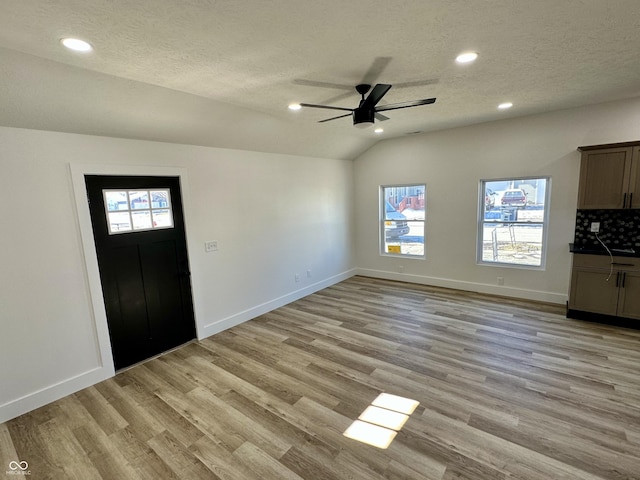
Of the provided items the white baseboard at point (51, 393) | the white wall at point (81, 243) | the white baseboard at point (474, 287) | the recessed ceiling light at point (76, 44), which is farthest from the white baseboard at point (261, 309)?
the recessed ceiling light at point (76, 44)

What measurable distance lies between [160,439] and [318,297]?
132 inches

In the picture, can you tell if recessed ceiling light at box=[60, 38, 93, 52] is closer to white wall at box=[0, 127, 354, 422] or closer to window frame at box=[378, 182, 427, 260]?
white wall at box=[0, 127, 354, 422]

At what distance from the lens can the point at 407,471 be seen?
6.28ft

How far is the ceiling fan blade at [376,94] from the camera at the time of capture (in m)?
2.42

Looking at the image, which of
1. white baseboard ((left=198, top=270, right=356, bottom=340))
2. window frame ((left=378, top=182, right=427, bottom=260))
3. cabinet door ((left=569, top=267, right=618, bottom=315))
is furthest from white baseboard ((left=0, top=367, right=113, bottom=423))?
cabinet door ((left=569, top=267, right=618, bottom=315))

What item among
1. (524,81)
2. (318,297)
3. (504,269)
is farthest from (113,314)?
(504,269)

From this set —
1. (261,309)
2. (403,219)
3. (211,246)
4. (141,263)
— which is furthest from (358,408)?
(403,219)

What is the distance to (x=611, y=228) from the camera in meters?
3.98

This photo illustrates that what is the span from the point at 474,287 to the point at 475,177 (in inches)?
74.9

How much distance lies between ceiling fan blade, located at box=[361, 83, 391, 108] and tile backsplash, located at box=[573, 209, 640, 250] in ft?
11.9

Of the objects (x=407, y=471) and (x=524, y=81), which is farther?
(x=524, y=81)

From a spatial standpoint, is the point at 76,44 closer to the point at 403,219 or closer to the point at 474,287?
the point at 403,219

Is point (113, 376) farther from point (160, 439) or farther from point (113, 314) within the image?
point (160, 439)

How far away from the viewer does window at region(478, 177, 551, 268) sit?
14.8 ft
